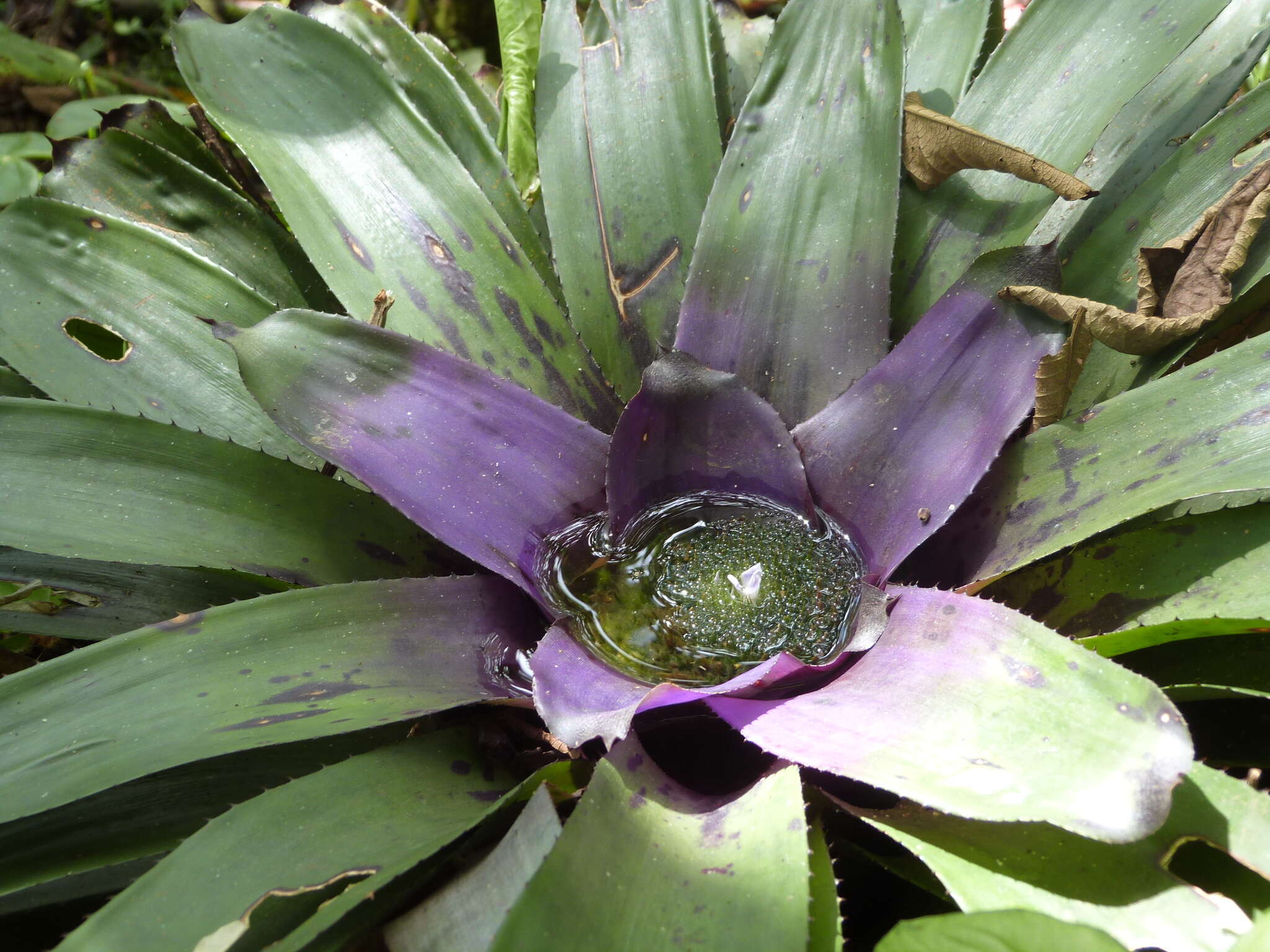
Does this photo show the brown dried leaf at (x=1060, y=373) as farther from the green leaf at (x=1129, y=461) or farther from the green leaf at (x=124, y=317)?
the green leaf at (x=124, y=317)

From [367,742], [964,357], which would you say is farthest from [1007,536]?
[367,742]

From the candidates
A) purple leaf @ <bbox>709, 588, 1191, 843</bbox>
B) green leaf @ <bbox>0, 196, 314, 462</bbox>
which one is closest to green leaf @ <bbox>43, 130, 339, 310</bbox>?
green leaf @ <bbox>0, 196, 314, 462</bbox>

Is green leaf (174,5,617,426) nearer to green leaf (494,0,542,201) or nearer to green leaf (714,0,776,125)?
green leaf (494,0,542,201)

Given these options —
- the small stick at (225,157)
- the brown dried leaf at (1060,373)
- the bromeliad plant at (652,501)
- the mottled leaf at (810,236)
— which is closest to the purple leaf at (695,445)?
the bromeliad plant at (652,501)

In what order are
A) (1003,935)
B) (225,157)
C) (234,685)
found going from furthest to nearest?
(225,157), (234,685), (1003,935)


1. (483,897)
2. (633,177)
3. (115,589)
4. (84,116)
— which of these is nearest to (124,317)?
(115,589)

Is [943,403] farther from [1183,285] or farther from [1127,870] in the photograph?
[1127,870]
